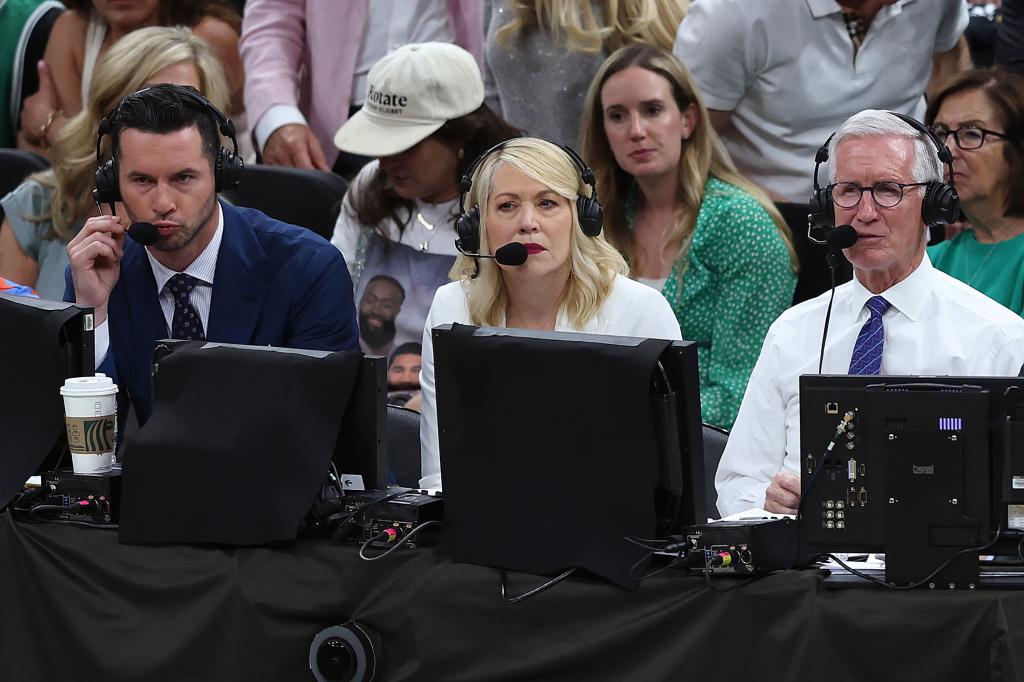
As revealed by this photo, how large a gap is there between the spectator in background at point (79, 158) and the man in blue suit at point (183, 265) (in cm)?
83

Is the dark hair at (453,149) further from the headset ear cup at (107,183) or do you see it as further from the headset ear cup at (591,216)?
the headset ear cup at (107,183)

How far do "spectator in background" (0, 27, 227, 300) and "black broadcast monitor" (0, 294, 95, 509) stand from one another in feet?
4.57

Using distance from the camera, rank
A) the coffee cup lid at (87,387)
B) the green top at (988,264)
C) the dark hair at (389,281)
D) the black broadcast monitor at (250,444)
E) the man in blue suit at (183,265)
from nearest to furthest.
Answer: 1. the black broadcast monitor at (250,444)
2. the coffee cup lid at (87,387)
3. the man in blue suit at (183,265)
4. the green top at (988,264)
5. the dark hair at (389,281)

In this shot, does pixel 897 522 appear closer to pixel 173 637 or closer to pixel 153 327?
pixel 173 637

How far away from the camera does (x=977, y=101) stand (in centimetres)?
356

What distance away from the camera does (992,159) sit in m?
3.54

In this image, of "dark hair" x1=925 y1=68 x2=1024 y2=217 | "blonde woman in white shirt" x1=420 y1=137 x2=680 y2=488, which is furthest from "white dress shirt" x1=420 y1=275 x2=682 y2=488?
"dark hair" x1=925 y1=68 x2=1024 y2=217

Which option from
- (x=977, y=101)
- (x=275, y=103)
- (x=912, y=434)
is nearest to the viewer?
(x=912, y=434)

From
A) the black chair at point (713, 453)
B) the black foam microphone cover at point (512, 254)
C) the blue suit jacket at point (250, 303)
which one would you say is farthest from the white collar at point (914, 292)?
the blue suit jacket at point (250, 303)

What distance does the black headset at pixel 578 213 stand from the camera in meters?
3.09

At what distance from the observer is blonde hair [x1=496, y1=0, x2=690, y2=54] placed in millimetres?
4129

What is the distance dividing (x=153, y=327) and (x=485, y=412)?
1.20 m

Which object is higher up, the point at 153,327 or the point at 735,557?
the point at 153,327

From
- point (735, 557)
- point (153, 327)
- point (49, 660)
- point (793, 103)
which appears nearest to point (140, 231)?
point (153, 327)
